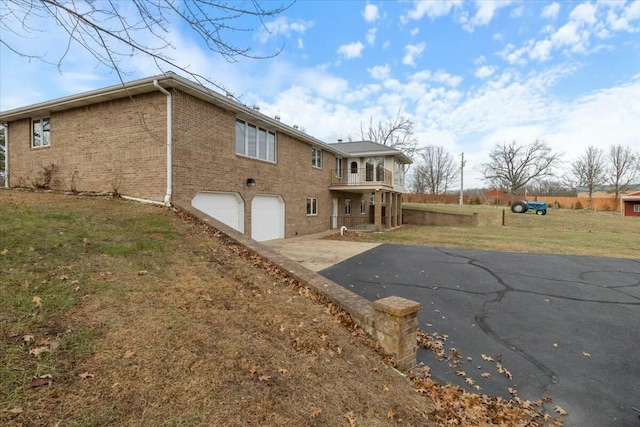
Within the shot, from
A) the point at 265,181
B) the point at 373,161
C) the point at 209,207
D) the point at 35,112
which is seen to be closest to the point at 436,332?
the point at 209,207

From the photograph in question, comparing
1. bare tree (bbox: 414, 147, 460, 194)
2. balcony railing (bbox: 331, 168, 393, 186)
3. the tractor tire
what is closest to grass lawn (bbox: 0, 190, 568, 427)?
balcony railing (bbox: 331, 168, 393, 186)

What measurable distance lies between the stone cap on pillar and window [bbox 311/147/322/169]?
15.1 metres

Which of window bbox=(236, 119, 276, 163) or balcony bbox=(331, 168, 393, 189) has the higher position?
window bbox=(236, 119, 276, 163)

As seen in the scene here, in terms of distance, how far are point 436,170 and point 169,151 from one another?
59852 mm

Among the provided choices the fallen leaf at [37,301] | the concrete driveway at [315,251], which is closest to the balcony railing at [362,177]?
the concrete driveway at [315,251]

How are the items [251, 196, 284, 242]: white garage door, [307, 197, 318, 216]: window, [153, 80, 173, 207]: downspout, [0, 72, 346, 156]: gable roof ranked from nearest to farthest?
1. [0, 72, 346, 156]: gable roof
2. [153, 80, 173, 207]: downspout
3. [251, 196, 284, 242]: white garage door
4. [307, 197, 318, 216]: window

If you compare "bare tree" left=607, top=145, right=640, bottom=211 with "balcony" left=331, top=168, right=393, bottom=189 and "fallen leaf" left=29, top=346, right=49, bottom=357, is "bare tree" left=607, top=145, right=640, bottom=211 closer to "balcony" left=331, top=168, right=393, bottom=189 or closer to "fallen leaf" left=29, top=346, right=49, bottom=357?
"balcony" left=331, top=168, right=393, bottom=189

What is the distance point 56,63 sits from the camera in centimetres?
384

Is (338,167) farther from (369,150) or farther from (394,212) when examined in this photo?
(394,212)

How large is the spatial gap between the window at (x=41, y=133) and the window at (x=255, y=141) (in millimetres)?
7403

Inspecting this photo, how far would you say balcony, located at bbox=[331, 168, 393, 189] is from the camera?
2117 cm

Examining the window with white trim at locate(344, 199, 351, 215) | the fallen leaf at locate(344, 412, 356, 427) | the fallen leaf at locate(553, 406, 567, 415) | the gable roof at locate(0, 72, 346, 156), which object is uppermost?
the gable roof at locate(0, 72, 346, 156)

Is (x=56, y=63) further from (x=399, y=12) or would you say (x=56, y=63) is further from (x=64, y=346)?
(x=399, y=12)

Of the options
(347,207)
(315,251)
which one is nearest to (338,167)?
(347,207)
